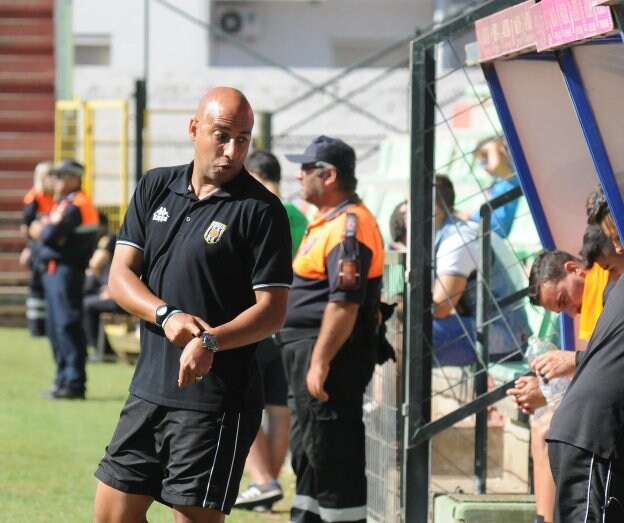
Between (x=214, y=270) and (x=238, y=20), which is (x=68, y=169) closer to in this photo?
(x=214, y=270)

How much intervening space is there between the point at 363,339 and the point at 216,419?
2111 mm

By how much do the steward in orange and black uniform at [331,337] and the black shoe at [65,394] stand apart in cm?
532

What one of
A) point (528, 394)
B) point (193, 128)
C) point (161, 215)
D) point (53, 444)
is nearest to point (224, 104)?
point (193, 128)

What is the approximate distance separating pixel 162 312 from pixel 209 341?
22cm

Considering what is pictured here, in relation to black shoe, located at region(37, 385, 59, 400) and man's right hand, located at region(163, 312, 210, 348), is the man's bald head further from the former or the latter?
black shoe, located at region(37, 385, 59, 400)

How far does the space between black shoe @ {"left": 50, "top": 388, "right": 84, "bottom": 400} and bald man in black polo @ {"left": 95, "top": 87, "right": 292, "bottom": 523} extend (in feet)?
23.3

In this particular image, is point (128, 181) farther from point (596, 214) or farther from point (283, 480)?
point (596, 214)

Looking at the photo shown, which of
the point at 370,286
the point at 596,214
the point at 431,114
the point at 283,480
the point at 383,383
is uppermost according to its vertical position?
the point at 431,114

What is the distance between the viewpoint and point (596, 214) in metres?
4.76

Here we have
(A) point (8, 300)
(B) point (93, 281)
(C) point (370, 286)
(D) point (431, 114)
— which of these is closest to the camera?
(D) point (431, 114)

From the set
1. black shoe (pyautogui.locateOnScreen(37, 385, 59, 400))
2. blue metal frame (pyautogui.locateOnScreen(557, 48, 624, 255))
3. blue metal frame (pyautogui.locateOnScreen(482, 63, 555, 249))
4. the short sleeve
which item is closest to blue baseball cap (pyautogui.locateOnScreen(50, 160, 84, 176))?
black shoe (pyautogui.locateOnScreen(37, 385, 59, 400))

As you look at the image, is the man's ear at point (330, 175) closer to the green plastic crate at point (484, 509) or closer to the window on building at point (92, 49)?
the green plastic crate at point (484, 509)

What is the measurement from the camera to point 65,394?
11.6 m

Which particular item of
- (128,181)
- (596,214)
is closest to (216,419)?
(596,214)
